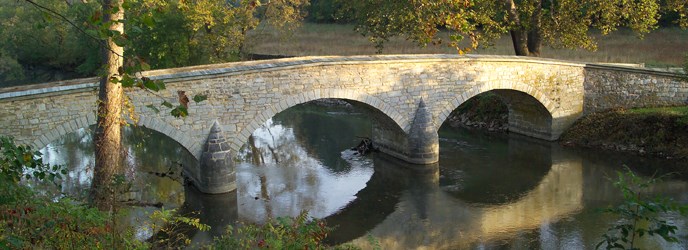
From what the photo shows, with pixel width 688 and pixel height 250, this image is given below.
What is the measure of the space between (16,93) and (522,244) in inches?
392

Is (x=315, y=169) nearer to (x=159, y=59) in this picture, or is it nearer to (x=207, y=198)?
(x=207, y=198)

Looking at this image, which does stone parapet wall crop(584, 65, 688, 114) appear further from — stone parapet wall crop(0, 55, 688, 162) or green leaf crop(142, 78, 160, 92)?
green leaf crop(142, 78, 160, 92)

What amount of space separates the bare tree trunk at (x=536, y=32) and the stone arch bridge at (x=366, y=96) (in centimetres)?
188

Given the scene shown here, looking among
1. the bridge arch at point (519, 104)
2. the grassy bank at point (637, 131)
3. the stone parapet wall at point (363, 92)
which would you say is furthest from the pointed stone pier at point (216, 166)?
the grassy bank at point (637, 131)

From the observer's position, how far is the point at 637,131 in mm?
18312

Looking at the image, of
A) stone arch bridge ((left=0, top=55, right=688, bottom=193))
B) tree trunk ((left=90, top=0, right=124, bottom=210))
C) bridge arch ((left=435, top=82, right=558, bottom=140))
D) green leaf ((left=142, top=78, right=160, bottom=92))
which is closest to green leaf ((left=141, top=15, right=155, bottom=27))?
green leaf ((left=142, top=78, right=160, bottom=92))

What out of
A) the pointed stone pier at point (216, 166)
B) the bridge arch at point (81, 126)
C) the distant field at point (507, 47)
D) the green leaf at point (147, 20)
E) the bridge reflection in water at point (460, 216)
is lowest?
the bridge reflection in water at point (460, 216)

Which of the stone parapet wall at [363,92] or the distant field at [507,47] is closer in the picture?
the stone parapet wall at [363,92]

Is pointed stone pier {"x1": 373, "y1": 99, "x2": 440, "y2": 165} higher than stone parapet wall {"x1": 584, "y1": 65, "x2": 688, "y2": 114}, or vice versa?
stone parapet wall {"x1": 584, "y1": 65, "x2": 688, "y2": 114}

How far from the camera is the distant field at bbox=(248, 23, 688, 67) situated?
81.2 feet

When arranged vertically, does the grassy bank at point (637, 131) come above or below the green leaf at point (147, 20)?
below

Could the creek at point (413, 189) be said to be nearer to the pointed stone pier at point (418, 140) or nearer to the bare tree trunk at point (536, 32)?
the pointed stone pier at point (418, 140)

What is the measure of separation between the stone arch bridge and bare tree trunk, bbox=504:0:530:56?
2.03 metres

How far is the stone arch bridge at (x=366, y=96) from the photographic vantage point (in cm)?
1262
